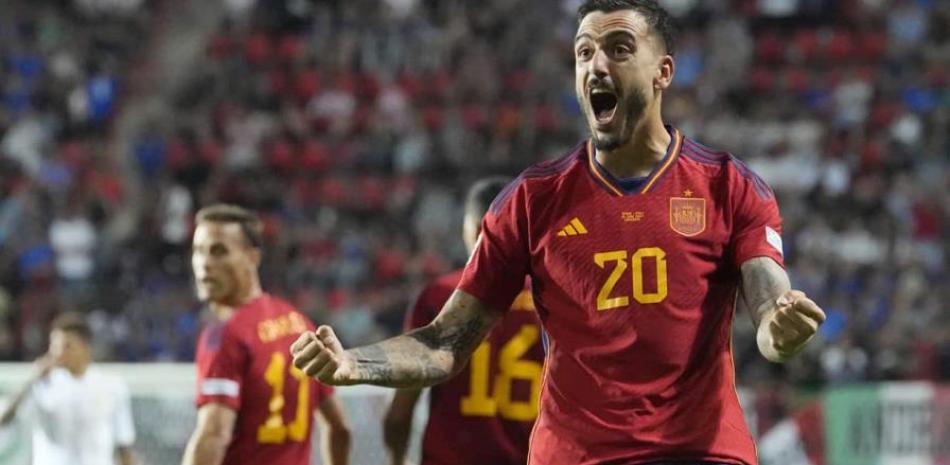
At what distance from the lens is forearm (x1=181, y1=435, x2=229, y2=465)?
6.12 metres

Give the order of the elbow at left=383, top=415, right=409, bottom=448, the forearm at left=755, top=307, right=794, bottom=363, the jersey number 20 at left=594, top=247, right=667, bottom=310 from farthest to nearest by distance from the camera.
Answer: the elbow at left=383, top=415, right=409, bottom=448 < the jersey number 20 at left=594, top=247, right=667, bottom=310 < the forearm at left=755, top=307, right=794, bottom=363

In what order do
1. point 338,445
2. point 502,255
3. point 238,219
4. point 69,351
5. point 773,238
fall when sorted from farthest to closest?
point 69,351 → point 338,445 → point 238,219 → point 502,255 → point 773,238

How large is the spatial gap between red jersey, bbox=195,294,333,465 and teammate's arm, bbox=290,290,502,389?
2217 millimetres

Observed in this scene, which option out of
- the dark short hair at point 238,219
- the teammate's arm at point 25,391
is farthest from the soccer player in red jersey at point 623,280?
the teammate's arm at point 25,391

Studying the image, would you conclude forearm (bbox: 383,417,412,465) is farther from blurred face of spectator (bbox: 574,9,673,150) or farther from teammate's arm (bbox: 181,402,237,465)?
blurred face of spectator (bbox: 574,9,673,150)

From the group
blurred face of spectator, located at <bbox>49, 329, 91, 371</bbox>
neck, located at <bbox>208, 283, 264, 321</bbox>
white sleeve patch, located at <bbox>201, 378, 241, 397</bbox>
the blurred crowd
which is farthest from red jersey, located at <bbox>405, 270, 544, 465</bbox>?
the blurred crowd

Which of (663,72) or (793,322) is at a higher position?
(663,72)

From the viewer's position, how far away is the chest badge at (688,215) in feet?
12.8

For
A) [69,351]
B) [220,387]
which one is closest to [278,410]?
[220,387]

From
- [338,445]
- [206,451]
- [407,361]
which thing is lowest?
[338,445]

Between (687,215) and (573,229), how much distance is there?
0.93 ft

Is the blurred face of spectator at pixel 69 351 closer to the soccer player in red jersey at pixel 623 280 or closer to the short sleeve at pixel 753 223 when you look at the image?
the soccer player in red jersey at pixel 623 280

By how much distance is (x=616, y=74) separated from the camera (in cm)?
394

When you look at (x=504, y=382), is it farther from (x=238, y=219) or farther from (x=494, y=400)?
(x=238, y=219)
